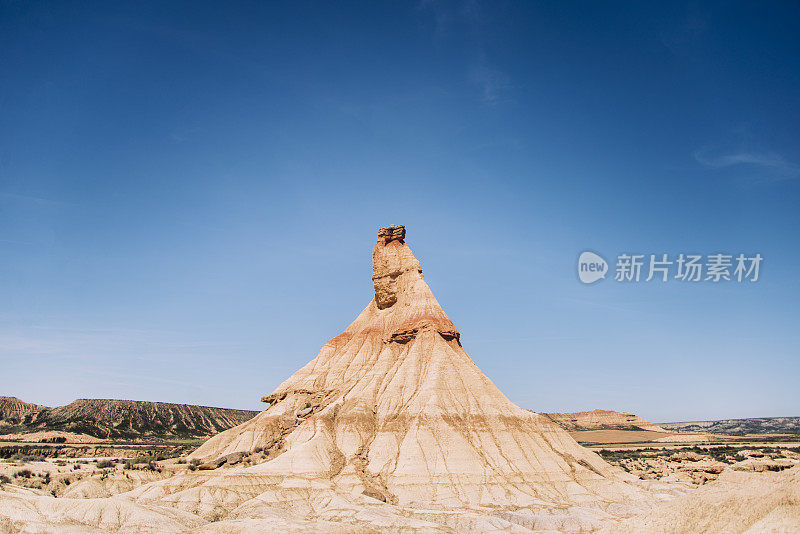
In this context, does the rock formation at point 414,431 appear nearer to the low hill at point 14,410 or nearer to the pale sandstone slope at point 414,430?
the pale sandstone slope at point 414,430

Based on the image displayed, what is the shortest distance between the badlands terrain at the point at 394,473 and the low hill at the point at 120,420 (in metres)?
81.8

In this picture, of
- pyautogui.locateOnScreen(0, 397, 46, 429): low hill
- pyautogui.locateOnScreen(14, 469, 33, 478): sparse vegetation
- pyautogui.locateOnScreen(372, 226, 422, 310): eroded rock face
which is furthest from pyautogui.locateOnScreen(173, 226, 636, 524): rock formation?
pyautogui.locateOnScreen(0, 397, 46, 429): low hill

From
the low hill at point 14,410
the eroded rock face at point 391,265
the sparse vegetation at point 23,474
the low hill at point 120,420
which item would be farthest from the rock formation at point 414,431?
the low hill at point 14,410

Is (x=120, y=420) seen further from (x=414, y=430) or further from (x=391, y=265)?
(x=414, y=430)

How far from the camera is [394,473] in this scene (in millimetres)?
58094

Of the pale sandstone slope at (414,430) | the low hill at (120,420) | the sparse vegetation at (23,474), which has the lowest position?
the low hill at (120,420)

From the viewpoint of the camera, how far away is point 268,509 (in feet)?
156

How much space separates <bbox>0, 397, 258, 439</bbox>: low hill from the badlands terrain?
268 feet

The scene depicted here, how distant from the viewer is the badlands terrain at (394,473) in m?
36.4

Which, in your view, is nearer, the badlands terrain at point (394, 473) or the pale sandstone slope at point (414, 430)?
the badlands terrain at point (394, 473)

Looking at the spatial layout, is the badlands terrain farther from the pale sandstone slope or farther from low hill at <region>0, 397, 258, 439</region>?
low hill at <region>0, 397, 258, 439</region>

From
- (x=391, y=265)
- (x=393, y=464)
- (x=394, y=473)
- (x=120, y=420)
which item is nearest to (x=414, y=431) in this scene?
(x=393, y=464)

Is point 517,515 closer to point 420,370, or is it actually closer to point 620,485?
point 620,485

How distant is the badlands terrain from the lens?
36438 millimetres
